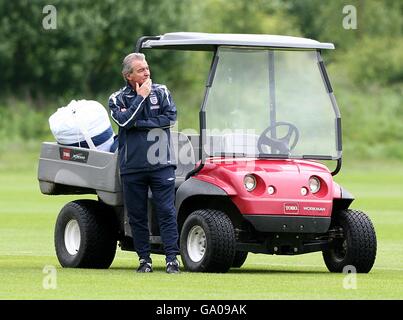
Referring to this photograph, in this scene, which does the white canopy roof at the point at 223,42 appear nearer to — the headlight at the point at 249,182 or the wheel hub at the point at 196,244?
the headlight at the point at 249,182

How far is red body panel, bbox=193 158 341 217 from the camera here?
13891 millimetres

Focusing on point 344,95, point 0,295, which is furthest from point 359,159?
point 0,295

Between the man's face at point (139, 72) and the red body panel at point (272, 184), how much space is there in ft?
3.38

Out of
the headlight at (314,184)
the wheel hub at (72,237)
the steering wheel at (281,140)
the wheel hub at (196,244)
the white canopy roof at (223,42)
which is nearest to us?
the wheel hub at (196,244)

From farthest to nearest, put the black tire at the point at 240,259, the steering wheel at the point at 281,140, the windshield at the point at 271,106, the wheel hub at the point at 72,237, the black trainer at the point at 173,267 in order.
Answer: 1. the black tire at the point at 240,259
2. the wheel hub at the point at 72,237
3. the steering wheel at the point at 281,140
4. the windshield at the point at 271,106
5. the black trainer at the point at 173,267

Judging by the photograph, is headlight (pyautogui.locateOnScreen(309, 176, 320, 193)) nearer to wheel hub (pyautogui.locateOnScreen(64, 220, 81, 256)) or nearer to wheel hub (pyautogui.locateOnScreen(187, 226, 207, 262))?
wheel hub (pyautogui.locateOnScreen(187, 226, 207, 262))

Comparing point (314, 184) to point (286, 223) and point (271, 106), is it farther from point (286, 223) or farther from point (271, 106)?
point (271, 106)

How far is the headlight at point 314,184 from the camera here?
46.5 feet

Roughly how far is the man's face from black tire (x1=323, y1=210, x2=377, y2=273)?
2239 millimetres

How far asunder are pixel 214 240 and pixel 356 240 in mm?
1408

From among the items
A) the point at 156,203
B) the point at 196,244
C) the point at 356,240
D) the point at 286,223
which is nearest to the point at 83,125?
the point at 156,203

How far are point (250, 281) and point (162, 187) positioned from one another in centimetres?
126

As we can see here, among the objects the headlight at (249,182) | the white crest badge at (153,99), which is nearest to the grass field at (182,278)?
the headlight at (249,182)

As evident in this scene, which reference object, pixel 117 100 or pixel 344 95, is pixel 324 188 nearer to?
pixel 117 100
